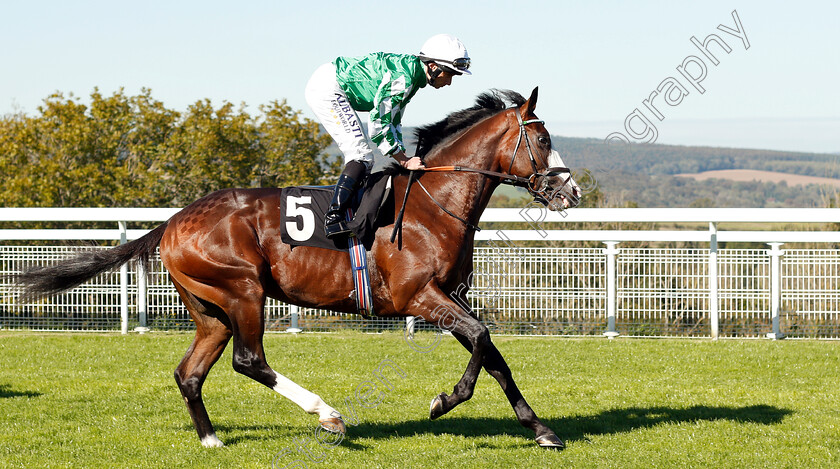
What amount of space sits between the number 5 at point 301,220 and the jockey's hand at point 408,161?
1.76 feet

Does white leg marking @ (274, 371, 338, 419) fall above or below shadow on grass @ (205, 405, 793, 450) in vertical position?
above

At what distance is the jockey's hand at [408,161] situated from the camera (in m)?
4.86

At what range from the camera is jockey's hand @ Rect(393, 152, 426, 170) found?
4863 millimetres

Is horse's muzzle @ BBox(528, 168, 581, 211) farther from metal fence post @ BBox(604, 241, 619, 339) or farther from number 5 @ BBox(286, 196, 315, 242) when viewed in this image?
→ metal fence post @ BBox(604, 241, 619, 339)

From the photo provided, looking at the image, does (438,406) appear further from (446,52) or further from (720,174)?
(720,174)

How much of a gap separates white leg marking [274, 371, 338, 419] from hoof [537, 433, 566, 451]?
1087 mm

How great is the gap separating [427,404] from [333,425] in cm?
133

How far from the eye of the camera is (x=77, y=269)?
5.23m

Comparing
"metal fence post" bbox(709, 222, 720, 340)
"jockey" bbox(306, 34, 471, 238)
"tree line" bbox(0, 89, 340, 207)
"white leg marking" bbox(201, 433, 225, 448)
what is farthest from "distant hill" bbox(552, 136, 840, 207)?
"white leg marking" bbox(201, 433, 225, 448)

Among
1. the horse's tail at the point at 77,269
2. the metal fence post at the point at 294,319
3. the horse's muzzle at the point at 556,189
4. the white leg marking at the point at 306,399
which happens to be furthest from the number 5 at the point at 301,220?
the metal fence post at the point at 294,319

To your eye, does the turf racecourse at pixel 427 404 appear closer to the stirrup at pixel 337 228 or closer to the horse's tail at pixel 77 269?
the horse's tail at pixel 77 269

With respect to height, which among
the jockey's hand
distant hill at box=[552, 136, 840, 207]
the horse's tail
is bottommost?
the horse's tail

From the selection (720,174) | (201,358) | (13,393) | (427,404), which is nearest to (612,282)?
(427,404)

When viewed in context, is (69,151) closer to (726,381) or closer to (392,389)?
(392,389)
